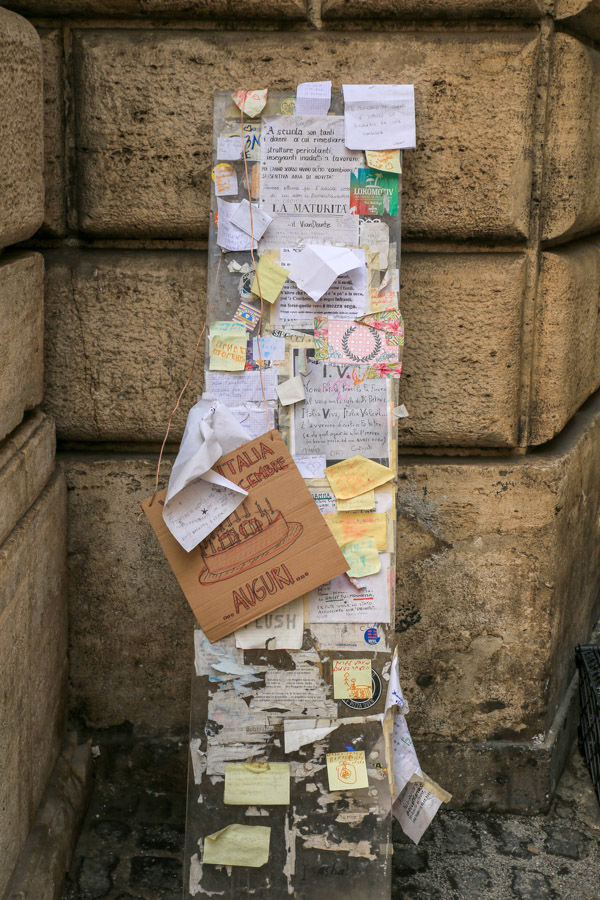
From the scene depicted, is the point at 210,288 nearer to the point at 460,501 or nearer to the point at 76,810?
the point at 460,501

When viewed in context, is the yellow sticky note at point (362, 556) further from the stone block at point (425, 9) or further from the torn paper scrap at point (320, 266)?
the stone block at point (425, 9)

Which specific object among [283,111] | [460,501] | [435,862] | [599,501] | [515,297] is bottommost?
[435,862]

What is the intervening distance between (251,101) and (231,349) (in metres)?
0.61

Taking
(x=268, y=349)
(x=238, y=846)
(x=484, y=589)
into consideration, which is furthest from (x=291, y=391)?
(x=238, y=846)

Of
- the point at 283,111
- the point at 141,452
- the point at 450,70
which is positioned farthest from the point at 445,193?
the point at 141,452

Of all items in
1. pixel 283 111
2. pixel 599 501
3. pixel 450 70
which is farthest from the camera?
pixel 599 501

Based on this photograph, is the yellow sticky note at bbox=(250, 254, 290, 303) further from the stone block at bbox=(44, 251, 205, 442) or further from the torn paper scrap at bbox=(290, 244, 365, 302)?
the stone block at bbox=(44, 251, 205, 442)

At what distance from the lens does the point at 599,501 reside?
11.4 feet

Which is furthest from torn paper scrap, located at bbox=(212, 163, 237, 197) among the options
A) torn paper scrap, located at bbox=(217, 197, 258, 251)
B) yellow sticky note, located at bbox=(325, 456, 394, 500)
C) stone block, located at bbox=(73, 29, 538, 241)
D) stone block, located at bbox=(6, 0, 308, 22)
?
yellow sticky note, located at bbox=(325, 456, 394, 500)

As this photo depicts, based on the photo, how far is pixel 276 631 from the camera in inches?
94.5

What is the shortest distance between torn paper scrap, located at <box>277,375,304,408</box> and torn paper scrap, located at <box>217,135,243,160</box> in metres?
0.57

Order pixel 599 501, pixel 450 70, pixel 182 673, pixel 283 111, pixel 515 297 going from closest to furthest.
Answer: pixel 283 111
pixel 450 70
pixel 515 297
pixel 182 673
pixel 599 501

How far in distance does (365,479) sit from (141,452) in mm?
738

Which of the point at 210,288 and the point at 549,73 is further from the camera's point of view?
the point at 549,73
